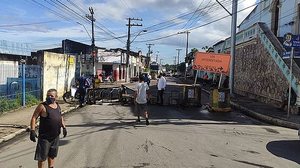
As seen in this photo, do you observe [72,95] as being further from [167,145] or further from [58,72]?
[167,145]

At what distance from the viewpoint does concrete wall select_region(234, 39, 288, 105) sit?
2409 centimetres

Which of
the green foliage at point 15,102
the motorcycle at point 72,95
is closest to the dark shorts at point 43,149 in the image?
the green foliage at point 15,102

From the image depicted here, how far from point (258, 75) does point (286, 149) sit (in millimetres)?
18440

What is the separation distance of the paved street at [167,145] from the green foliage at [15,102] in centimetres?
337

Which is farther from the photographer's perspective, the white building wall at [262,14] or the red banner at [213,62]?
the white building wall at [262,14]

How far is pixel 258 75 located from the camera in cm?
2897

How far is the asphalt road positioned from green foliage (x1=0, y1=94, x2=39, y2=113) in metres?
3.19

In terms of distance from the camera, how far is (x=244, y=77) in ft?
113

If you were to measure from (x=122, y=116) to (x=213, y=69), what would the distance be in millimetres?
7397

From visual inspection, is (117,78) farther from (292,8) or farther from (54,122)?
(54,122)

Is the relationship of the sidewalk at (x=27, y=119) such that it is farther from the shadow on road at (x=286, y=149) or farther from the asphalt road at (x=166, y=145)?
the shadow on road at (x=286, y=149)

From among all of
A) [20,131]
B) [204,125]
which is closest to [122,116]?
[204,125]

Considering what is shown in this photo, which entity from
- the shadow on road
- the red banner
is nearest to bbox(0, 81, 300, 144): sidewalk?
the red banner

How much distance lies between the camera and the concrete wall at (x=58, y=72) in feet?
81.4
